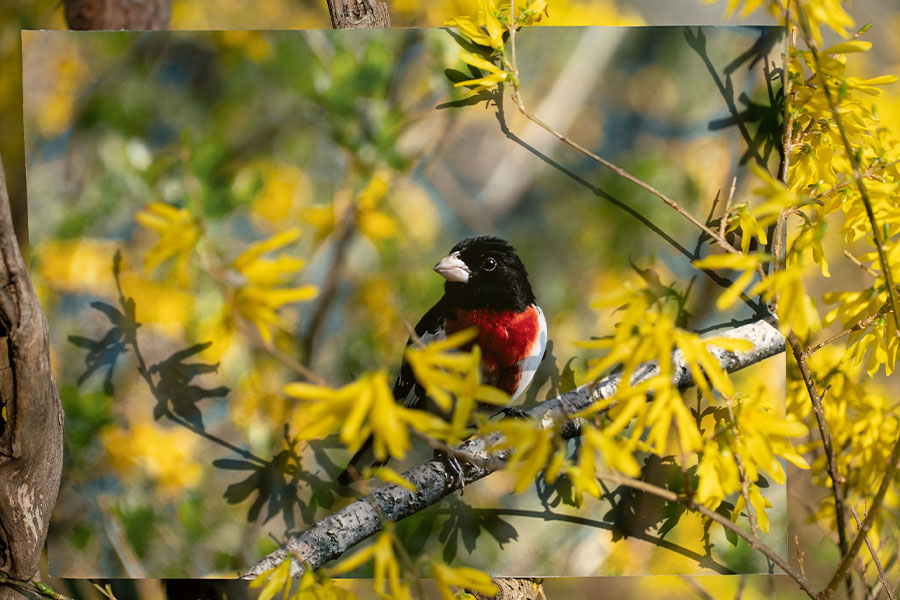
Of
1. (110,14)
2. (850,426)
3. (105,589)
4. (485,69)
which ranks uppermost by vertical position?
(110,14)

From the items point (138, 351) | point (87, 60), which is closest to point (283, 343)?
point (138, 351)

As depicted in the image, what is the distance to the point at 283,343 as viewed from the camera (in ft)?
2.66

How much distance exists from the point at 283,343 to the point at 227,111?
314 millimetres

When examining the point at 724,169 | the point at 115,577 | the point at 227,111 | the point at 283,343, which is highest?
the point at 227,111

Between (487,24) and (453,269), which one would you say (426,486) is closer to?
(453,269)

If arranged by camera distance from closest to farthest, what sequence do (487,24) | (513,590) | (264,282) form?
1. (264,282)
2. (487,24)
3. (513,590)

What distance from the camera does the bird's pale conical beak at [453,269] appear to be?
2.60ft

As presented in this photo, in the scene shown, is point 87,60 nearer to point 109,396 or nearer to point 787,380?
point 109,396

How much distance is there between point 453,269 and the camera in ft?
2.61

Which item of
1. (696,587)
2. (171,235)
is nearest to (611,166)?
(171,235)

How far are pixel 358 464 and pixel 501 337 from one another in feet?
0.85

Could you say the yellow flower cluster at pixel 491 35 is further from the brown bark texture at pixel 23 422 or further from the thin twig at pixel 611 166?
the brown bark texture at pixel 23 422

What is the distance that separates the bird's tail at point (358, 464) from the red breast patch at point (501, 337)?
7.7 inches

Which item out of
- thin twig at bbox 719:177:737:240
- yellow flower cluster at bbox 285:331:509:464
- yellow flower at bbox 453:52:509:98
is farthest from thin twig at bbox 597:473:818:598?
yellow flower at bbox 453:52:509:98
